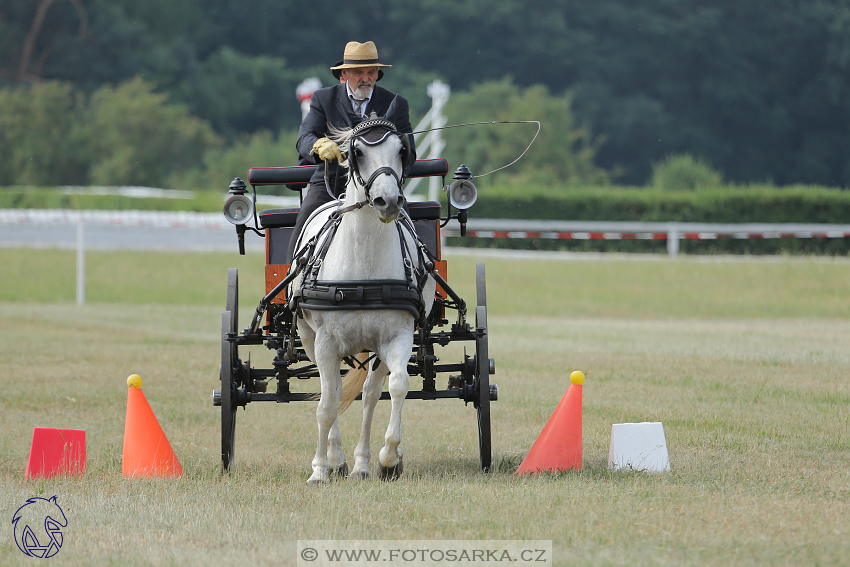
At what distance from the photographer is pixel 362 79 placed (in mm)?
6430

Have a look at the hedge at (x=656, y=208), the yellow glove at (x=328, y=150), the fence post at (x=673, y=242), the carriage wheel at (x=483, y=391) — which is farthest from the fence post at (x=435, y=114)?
the yellow glove at (x=328, y=150)

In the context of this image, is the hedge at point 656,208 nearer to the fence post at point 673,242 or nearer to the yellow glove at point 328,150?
the fence post at point 673,242

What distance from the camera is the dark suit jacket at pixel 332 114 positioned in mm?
6254

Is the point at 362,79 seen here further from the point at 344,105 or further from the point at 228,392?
the point at 228,392

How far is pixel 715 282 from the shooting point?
73.0 feet

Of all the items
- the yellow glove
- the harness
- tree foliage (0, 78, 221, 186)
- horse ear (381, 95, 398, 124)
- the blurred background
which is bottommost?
the harness

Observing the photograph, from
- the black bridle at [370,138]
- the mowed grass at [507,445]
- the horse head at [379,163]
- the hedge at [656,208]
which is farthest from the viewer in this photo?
the hedge at [656,208]

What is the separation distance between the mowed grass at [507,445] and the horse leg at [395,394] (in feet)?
0.52

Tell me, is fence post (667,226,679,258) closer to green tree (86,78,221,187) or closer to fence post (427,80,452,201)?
fence post (427,80,452,201)

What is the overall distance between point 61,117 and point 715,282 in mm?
32433

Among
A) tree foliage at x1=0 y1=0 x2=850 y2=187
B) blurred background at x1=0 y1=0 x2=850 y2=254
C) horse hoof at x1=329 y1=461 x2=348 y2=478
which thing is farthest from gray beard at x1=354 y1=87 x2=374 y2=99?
tree foliage at x1=0 y1=0 x2=850 y2=187

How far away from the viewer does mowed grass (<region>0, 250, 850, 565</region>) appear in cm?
445

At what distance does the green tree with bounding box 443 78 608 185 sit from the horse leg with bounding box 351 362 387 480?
35544mm

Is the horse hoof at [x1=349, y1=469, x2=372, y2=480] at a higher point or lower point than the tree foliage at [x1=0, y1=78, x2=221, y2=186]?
lower
